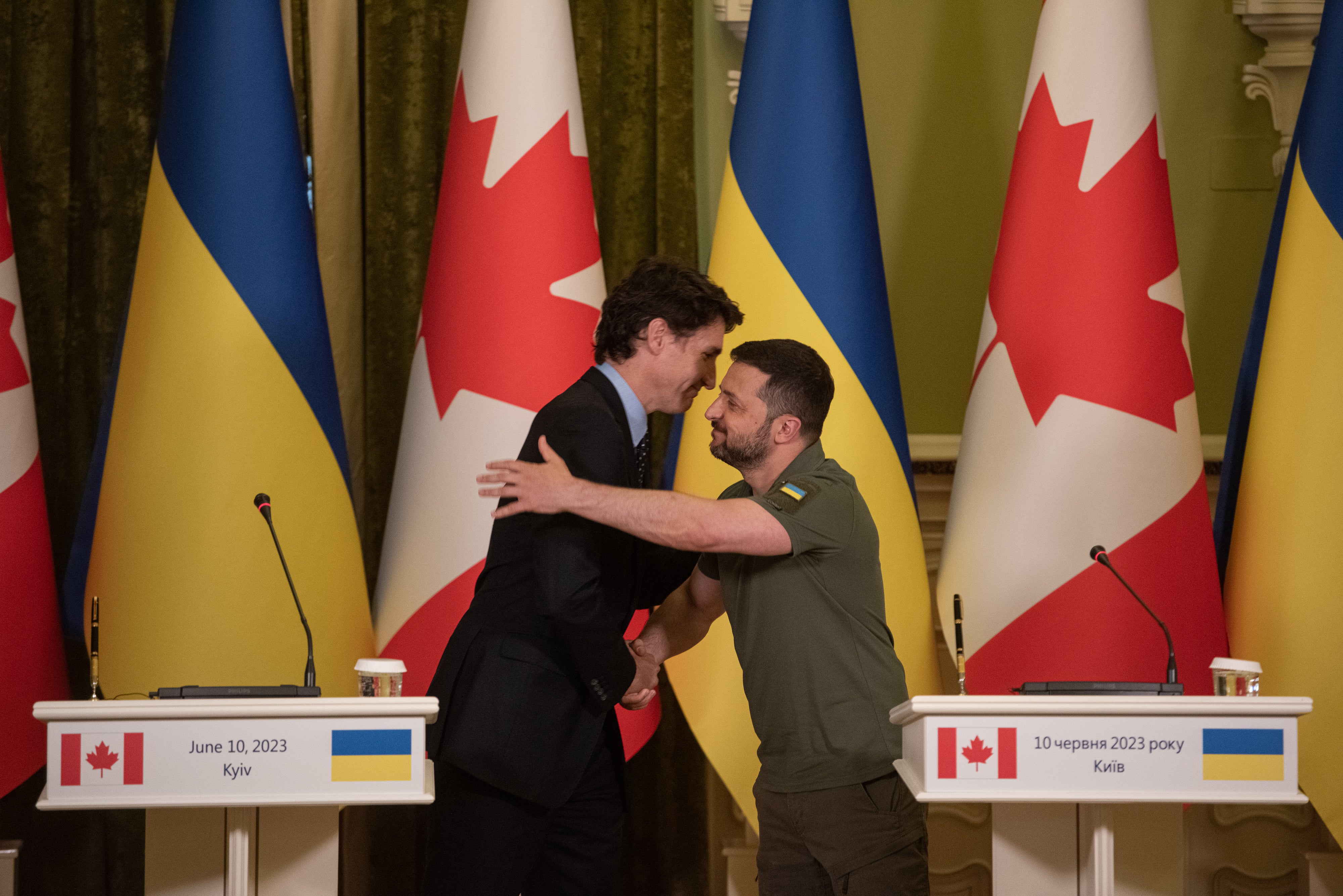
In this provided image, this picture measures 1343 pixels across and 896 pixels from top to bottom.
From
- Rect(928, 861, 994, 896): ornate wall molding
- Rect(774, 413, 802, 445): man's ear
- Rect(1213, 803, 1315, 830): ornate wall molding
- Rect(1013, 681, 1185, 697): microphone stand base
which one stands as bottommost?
Rect(928, 861, 994, 896): ornate wall molding

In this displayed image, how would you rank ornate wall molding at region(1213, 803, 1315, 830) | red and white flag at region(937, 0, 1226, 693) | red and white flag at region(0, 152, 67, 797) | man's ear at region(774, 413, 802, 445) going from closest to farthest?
man's ear at region(774, 413, 802, 445), red and white flag at region(0, 152, 67, 797), red and white flag at region(937, 0, 1226, 693), ornate wall molding at region(1213, 803, 1315, 830)

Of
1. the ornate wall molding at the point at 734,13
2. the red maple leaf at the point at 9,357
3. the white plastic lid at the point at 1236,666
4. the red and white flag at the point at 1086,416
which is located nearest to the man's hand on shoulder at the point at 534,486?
the white plastic lid at the point at 1236,666

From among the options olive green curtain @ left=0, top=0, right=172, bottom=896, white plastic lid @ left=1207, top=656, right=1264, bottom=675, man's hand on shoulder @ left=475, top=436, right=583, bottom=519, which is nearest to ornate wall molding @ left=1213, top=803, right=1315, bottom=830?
white plastic lid @ left=1207, top=656, right=1264, bottom=675

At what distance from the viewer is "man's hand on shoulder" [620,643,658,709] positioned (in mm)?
2217

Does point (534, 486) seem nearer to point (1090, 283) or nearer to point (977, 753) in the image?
point (977, 753)

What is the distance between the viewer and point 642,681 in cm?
223

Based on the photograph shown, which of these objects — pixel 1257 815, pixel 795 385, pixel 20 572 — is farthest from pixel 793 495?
pixel 1257 815

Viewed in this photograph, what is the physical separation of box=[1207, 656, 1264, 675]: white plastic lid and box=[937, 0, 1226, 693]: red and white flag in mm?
591

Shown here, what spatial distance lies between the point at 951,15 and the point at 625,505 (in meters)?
2.47

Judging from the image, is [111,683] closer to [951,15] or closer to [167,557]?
[167,557]

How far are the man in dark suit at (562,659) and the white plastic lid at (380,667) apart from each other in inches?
2.9

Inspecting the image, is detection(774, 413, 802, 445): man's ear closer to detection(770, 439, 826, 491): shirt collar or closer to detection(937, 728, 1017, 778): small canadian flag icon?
detection(770, 439, 826, 491): shirt collar

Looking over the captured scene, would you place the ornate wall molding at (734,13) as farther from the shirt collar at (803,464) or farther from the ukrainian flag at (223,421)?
the shirt collar at (803,464)

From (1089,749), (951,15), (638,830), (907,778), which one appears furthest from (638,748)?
(951,15)
